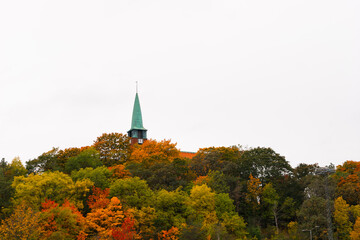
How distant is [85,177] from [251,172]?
27.8 meters

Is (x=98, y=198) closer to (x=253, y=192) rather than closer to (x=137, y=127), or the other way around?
(x=253, y=192)

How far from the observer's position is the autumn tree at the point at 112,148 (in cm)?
7531

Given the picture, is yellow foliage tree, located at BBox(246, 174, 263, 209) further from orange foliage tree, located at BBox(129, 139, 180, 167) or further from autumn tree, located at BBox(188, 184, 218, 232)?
Result: orange foliage tree, located at BBox(129, 139, 180, 167)

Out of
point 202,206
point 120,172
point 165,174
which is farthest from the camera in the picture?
point 120,172

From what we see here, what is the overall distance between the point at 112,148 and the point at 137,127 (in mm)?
52154

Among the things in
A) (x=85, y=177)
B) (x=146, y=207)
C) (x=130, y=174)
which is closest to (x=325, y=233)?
(x=146, y=207)

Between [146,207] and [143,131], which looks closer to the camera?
[146,207]

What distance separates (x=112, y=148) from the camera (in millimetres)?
77688

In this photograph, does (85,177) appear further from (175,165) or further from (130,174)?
(175,165)

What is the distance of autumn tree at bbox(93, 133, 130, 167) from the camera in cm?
7531

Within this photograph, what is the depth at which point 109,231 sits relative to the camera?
47656mm

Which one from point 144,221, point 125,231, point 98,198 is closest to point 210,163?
point 144,221

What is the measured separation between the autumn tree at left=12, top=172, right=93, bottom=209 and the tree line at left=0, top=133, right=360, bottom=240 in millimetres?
125

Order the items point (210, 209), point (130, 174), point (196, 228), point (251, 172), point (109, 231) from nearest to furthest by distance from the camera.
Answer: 1. point (109, 231)
2. point (196, 228)
3. point (210, 209)
4. point (130, 174)
5. point (251, 172)
